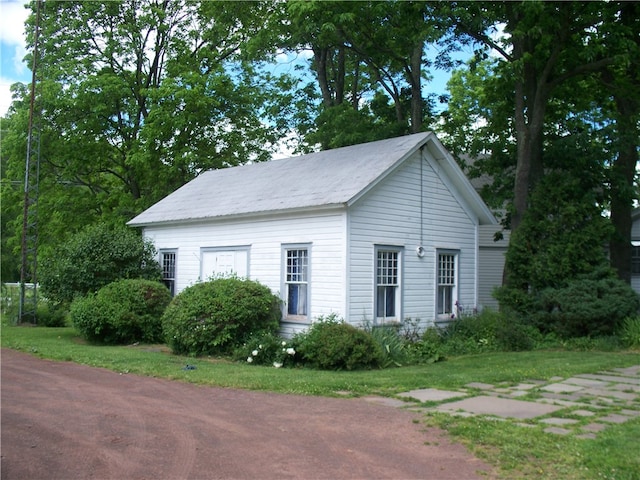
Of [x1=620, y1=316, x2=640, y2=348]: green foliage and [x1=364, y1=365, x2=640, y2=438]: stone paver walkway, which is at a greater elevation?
[x1=620, y1=316, x2=640, y2=348]: green foliage

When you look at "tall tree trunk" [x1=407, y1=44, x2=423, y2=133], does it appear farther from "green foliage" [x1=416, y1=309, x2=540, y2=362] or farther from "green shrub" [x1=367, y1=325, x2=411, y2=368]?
"green shrub" [x1=367, y1=325, x2=411, y2=368]

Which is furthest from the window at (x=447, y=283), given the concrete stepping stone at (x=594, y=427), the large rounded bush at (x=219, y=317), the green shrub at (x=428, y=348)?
the concrete stepping stone at (x=594, y=427)

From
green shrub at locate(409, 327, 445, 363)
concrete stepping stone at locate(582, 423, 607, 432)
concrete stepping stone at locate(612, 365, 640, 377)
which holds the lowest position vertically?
concrete stepping stone at locate(582, 423, 607, 432)

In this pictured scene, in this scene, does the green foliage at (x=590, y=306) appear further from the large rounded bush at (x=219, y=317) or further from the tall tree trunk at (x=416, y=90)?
the tall tree trunk at (x=416, y=90)

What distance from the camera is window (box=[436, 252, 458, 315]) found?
17.1m

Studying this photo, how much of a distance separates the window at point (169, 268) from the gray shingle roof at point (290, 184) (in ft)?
3.61

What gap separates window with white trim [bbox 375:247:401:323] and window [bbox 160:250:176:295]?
729 centimetres

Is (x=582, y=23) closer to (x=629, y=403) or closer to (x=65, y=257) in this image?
(x=629, y=403)

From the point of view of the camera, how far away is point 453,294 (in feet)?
57.2

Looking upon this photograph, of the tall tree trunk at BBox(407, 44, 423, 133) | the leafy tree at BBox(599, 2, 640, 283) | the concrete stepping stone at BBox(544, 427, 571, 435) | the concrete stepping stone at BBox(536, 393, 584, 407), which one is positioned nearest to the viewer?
the concrete stepping stone at BBox(544, 427, 571, 435)

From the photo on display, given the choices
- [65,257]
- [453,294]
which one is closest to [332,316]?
[453,294]

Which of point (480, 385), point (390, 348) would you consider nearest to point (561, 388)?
point (480, 385)

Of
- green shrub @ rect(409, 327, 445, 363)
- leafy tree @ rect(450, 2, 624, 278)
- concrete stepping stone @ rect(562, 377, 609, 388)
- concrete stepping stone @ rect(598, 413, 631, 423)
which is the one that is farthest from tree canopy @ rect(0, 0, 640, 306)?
concrete stepping stone @ rect(598, 413, 631, 423)

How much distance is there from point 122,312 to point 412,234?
25.4 feet
